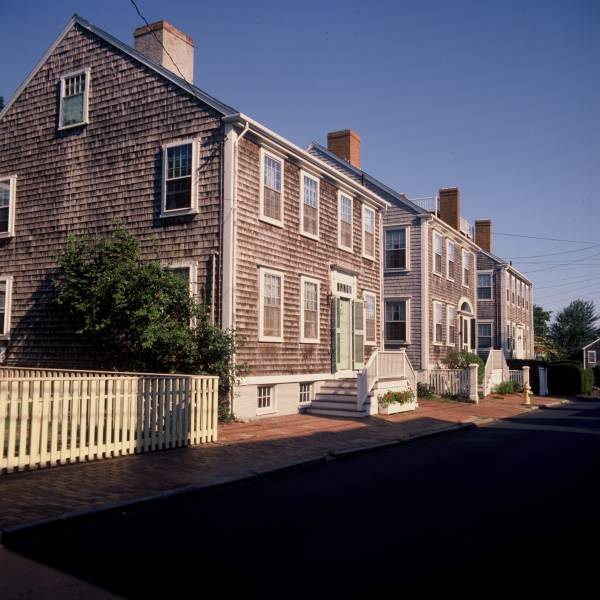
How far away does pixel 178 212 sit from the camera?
54.5 feet

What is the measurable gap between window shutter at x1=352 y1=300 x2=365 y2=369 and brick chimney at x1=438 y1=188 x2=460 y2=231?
13493 mm

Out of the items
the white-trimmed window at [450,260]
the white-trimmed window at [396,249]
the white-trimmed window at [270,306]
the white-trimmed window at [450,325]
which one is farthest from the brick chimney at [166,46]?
the white-trimmed window at [450,325]

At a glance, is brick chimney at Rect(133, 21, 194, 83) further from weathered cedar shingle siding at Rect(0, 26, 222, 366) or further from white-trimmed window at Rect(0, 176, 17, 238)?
white-trimmed window at Rect(0, 176, 17, 238)

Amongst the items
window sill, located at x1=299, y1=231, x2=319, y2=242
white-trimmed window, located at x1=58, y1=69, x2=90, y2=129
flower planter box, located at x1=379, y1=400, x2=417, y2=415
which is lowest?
flower planter box, located at x1=379, y1=400, x2=417, y2=415

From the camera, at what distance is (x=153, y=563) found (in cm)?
528

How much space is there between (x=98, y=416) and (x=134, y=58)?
1182 centimetres

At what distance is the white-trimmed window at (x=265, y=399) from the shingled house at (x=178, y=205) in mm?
40

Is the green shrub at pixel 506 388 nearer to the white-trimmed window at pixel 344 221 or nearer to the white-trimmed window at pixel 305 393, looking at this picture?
the white-trimmed window at pixel 344 221

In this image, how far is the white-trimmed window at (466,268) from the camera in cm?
3331

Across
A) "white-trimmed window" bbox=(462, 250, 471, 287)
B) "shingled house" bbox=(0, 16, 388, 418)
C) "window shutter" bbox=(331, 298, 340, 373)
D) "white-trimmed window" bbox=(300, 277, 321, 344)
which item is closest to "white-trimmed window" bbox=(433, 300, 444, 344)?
"white-trimmed window" bbox=(462, 250, 471, 287)

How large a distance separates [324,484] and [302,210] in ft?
37.1

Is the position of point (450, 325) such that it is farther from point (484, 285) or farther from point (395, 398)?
point (395, 398)

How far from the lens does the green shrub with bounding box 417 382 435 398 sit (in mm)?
24875

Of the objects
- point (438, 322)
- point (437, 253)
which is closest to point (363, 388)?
point (438, 322)
